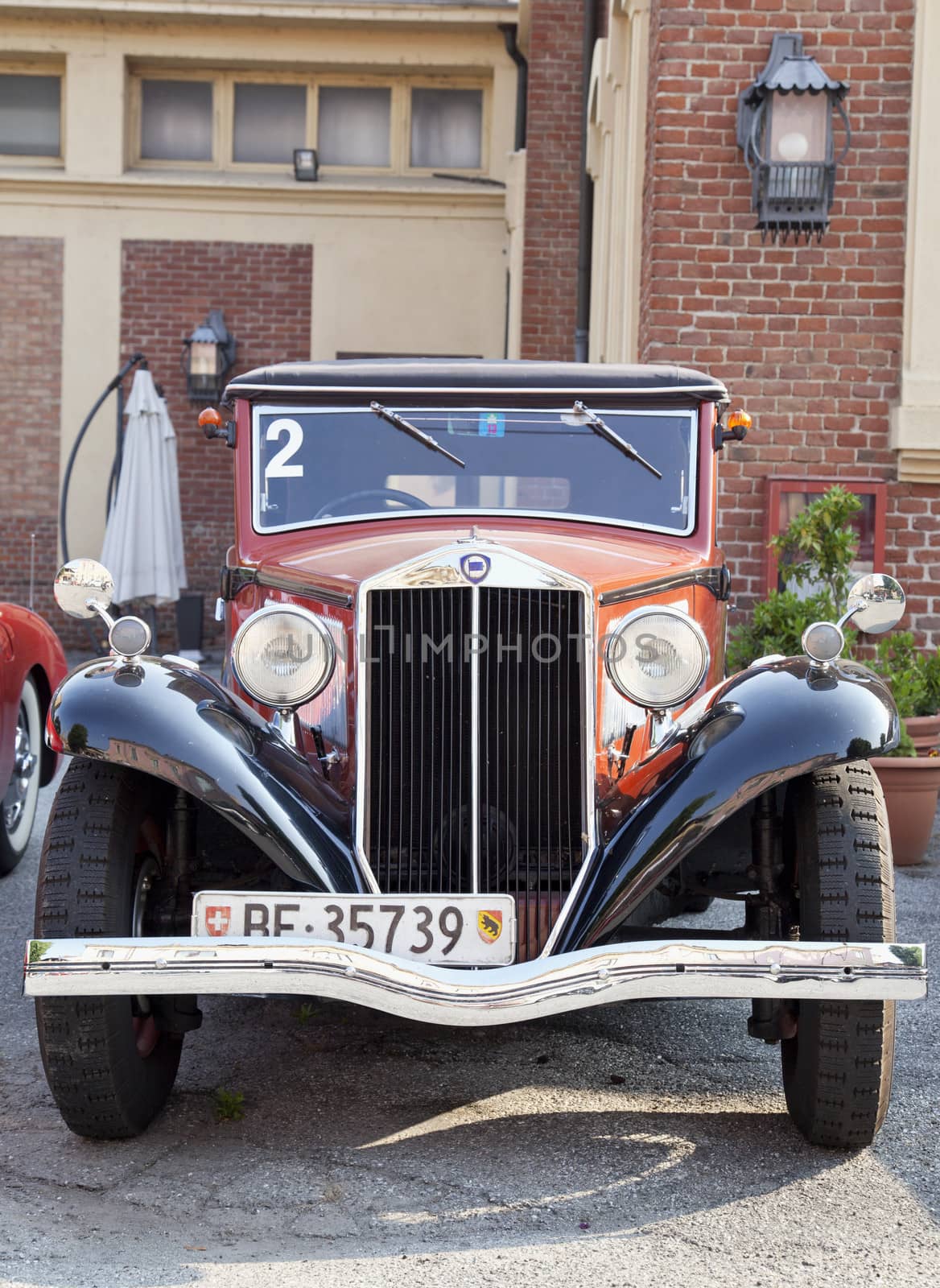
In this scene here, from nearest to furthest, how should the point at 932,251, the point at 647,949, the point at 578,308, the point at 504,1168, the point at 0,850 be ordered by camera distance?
the point at 647,949 < the point at 504,1168 < the point at 0,850 < the point at 932,251 < the point at 578,308

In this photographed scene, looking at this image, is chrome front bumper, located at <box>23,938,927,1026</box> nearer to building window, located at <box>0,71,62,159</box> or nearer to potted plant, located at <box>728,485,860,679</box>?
potted plant, located at <box>728,485,860,679</box>


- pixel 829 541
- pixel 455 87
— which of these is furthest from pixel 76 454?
pixel 829 541

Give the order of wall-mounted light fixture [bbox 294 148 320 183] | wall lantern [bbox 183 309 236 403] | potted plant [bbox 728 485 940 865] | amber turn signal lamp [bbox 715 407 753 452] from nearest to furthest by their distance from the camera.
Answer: amber turn signal lamp [bbox 715 407 753 452] < potted plant [bbox 728 485 940 865] < wall lantern [bbox 183 309 236 403] < wall-mounted light fixture [bbox 294 148 320 183]

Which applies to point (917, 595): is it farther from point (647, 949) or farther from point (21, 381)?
point (21, 381)

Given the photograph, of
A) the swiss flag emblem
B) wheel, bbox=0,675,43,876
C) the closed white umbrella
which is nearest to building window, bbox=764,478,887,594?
wheel, bbox=0,675,43,876

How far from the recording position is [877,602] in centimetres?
358

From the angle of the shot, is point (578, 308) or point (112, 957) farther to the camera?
point (578, 308)

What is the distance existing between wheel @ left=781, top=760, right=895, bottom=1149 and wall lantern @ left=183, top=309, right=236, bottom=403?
11.5 meters

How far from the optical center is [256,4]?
14.0 metres

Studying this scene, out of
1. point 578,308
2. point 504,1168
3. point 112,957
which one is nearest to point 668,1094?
point 504,1168

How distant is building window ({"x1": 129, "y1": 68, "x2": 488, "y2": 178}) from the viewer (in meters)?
14.7

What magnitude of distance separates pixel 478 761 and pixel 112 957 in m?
0.94

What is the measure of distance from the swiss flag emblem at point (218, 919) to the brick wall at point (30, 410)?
39.7 ft

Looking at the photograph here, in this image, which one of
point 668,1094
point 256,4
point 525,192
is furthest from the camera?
point 256,4
